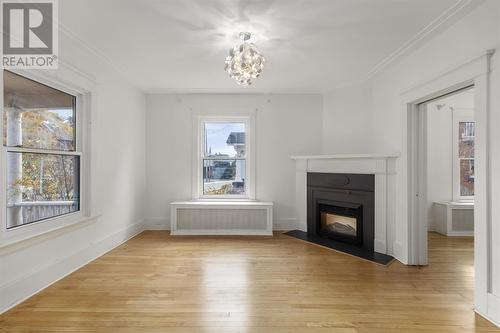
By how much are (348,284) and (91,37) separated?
361 centimetres

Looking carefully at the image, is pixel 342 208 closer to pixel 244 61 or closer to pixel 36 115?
pixel 244 61

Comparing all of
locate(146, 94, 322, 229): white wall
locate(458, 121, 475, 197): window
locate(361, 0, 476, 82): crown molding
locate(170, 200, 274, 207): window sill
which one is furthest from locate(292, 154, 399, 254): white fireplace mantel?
locate(458, 121, 475, 197): window

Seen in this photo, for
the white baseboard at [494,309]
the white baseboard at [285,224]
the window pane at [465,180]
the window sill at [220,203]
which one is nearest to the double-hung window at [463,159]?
the window pane at [465,180]

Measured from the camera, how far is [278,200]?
15.5 ft

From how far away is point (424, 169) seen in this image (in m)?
3.10

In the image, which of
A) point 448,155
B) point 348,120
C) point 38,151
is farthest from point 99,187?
point 448,155

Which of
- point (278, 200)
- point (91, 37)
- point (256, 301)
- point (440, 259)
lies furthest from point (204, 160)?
point (440, 259)

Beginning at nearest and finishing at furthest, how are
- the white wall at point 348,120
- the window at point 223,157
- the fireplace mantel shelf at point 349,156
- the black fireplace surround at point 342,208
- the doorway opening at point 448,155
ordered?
the fireplace mantel shelf at point 349,156 → the black fireplace surround at point 342,208 → the white wall at point 348,120 → the doorway opening at point 448,155 → the window at point 223,157

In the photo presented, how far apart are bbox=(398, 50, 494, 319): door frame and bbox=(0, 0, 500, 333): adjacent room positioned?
0.02 meters

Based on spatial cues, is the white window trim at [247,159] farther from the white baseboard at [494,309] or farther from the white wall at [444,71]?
the white baseboard at [494,309]

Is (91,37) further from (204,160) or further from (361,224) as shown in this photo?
(361,224)

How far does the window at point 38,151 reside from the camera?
2.22m

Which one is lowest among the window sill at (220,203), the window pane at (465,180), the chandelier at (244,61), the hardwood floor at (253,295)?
the hardwood floor at (253,295)

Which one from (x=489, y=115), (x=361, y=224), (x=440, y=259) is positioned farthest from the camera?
(x=361, y=224)
